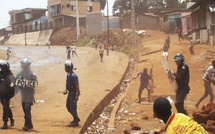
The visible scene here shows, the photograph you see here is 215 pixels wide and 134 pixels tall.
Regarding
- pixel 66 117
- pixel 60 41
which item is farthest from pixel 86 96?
pixel 60 41

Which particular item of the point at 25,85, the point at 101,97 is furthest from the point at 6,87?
the point at 101,97

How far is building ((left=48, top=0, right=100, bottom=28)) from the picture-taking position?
71438 millimetres

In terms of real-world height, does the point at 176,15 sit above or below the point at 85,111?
above

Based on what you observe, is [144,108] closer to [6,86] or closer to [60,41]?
[6,86]

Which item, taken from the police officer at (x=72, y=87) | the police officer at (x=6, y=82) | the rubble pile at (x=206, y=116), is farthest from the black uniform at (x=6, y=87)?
the rubble pile at (x=206, y=116)

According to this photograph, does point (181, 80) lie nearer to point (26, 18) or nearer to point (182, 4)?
point (182, 4)

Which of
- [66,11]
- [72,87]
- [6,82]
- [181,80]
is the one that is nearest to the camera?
[6,82]

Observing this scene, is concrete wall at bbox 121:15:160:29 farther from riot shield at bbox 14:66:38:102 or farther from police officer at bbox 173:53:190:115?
riot shield at bbox 14:66:38:102

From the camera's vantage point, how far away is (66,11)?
241 ft

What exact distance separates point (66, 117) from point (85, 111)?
114cm

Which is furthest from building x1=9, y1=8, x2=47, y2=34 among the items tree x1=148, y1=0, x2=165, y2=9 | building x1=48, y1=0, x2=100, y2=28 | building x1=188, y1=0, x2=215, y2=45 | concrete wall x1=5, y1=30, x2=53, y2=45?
building x1=188, y1=0, x2=215, y2=45

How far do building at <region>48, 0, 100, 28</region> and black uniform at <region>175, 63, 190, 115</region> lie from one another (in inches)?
2453

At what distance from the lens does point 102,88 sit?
17250 mm

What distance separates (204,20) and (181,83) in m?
26.8
